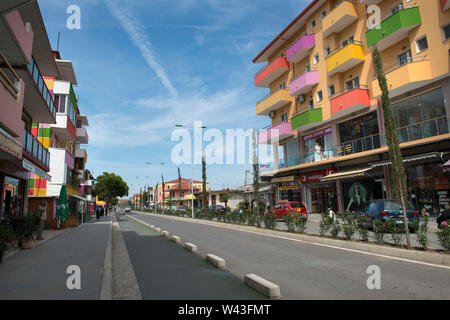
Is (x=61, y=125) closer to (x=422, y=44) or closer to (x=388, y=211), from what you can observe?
(x=388, y=211)

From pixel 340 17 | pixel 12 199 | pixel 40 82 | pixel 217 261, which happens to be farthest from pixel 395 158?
pixel 340 17

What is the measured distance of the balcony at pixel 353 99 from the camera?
21.8 m

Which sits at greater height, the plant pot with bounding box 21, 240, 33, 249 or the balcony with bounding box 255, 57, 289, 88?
the balcony with bounding box 255, 57, 289, 88

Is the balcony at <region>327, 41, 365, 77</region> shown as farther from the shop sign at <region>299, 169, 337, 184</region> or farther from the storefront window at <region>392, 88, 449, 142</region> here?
the shop sign at <region>299, 169, 337, 184</region>

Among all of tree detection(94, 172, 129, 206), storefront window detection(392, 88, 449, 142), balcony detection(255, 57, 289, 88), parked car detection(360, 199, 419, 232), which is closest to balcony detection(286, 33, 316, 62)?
balcony detection(255, 57, 289, 88)

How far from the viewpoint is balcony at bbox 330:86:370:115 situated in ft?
71.5

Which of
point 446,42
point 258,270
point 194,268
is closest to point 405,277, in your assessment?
point 258,270

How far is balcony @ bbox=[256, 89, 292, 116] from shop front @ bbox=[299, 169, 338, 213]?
805 centimetres

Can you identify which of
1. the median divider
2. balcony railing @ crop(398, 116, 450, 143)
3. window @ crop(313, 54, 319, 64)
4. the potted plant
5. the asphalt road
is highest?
window @ crop(313, 54, 319, 64)

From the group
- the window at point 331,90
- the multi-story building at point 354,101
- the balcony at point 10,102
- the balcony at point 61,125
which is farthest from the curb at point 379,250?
the balcony at point 61,125

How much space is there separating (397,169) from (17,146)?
1313cm

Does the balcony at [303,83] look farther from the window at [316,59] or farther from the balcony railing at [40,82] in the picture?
the balcony railing at [40,82]

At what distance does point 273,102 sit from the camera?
3153cm

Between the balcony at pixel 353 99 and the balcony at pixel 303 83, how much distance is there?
4281 millimetres
